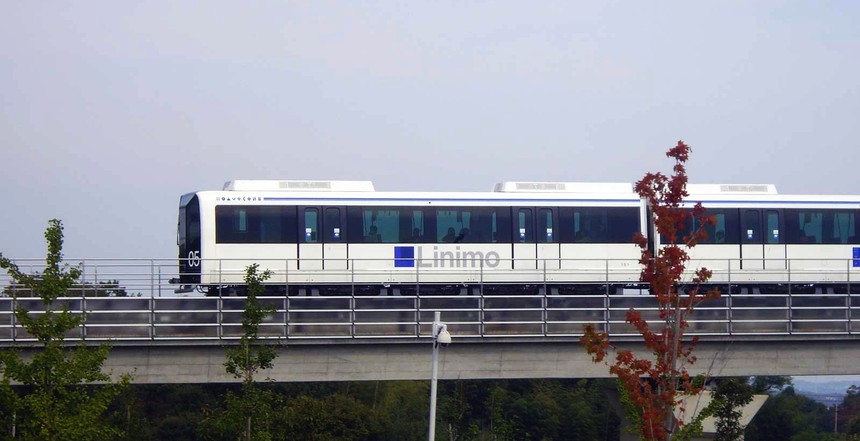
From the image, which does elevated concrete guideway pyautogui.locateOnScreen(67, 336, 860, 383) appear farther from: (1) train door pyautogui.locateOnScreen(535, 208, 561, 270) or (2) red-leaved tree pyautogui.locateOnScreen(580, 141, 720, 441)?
(2) red-leaved tree pyautogui.locateOnScreen(580, 141, 720, 441)

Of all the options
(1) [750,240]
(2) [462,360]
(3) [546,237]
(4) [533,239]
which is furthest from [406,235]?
(1) [750,240]

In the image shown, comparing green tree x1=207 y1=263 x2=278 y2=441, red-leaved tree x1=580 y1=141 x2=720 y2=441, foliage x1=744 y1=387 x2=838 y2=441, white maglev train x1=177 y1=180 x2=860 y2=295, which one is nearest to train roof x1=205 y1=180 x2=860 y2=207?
white maglev train x1=177 y1=180 x2=860 y2=295

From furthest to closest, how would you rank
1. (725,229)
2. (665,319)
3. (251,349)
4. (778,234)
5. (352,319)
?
1. (778,234)
2. (725,229)
3. (352,319)
4. (251,349)
5. (665,319)

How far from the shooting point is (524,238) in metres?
31.9

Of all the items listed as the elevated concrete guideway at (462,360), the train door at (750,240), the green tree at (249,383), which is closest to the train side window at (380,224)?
the elevated concrete guideway at (462,360)

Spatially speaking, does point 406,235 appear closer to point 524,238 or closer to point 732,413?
point 524,238

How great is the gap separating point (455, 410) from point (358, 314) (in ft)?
95.2

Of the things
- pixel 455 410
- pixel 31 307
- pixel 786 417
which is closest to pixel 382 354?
pixel 31 307

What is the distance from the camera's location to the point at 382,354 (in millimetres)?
25688

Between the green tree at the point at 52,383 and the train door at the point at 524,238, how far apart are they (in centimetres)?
1330

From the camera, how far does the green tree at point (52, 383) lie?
800 inches

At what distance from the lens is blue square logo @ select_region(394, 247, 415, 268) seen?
3116cm

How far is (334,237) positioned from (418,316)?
6.00m

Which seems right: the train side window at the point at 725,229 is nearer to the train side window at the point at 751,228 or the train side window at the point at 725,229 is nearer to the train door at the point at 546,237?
the train side window at the point at 751,228
